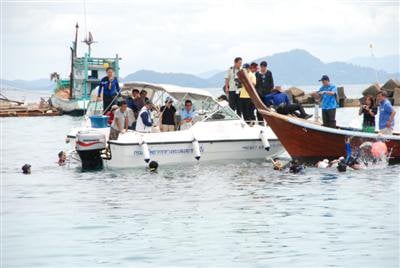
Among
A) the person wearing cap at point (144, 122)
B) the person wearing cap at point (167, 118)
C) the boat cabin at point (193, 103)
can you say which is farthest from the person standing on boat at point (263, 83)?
the person wearing cap at point (144, 122)

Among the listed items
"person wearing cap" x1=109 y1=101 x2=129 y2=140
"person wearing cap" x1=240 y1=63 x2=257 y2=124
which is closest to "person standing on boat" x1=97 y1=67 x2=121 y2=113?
"person wearing cap" x1=109 y1=101 x2=129 y2=140

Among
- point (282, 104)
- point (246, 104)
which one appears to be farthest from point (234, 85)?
point (282, 104)

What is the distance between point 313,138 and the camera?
2414 centimetres

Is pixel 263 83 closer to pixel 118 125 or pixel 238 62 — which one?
pixel 238 62

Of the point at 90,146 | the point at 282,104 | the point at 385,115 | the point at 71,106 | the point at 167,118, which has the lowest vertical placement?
the point at 90,146

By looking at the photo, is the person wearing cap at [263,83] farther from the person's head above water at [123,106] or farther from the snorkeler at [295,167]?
the person's head above water at [123,106]

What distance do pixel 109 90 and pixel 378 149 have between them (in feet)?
25.2

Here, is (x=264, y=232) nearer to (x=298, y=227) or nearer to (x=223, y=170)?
(x=298, y=227)

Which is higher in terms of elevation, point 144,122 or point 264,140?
point 144,122

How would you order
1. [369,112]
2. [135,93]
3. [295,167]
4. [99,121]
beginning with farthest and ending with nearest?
1. [135,93]
2. [99,121]
3. [369,112]
4. [295,167]

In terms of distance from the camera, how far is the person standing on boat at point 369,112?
2412 cm

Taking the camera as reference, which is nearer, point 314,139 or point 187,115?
point 314,139

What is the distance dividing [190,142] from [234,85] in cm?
394

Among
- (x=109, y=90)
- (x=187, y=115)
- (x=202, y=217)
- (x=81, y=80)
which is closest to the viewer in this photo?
(x=202, y=217)
